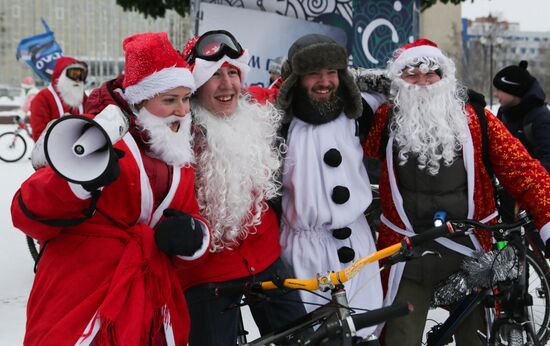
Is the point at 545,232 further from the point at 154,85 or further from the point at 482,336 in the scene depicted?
the point at 154,85

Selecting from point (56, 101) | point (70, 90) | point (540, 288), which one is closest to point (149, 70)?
point (540, 288)

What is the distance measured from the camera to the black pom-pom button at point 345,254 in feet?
9.23

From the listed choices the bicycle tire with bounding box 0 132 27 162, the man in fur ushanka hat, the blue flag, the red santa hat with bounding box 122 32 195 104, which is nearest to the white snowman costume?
the man in fur ushanka hat

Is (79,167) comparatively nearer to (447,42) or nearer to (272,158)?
(272,158)

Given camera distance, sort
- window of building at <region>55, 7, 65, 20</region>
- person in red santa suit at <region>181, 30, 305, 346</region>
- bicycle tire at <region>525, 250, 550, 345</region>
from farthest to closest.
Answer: window of building at <region>55, 7, 65, 20</region>, bicycle tire at <region>525, 250, 550, 345</region>, person in red santa suit at <region>181, 30, 305, 346</region>

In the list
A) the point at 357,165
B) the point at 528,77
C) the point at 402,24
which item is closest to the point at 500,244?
the point at 357,165

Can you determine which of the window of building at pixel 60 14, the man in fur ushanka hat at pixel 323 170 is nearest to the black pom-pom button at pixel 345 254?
the man in fur ushanka hat at pixel 323 170

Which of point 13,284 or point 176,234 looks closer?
point 176,234

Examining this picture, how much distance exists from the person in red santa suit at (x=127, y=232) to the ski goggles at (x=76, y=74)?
16.8 feet

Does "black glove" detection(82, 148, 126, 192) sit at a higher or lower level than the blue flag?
higher

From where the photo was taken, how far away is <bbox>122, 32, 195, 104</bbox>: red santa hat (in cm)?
226

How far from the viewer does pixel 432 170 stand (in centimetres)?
282

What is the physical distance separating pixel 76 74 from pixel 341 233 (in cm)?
527

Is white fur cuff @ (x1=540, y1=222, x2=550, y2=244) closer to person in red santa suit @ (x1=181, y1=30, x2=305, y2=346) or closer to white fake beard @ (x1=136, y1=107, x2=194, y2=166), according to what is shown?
person in red santa suit @ (x1=181, y1=30, x2=305, y2=346)
